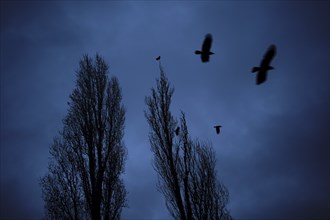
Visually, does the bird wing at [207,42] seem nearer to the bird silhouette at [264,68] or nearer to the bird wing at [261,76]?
the bird silhouette at [264,68]

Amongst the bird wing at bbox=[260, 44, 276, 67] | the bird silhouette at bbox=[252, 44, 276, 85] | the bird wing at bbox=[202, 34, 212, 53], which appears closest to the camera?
the bird wing at bbox=[260, 44, 276, 67]

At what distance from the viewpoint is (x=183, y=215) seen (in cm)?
1095

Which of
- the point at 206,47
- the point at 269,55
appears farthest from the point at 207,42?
the point at 269,55

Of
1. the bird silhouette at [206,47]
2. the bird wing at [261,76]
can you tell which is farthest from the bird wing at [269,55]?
the bird silhouette at [206,47]

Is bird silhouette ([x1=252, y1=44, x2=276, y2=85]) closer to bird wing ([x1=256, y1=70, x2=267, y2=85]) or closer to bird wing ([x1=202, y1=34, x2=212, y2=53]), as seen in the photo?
bird wing ([x1=256, y1=70, x2=267, y2=85])

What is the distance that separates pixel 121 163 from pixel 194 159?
3361 millimetres

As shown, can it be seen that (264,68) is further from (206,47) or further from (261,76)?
(206,47)

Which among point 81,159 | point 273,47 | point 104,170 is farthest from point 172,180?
point 273,47

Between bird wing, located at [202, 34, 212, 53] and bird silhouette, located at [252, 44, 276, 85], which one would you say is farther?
bird wing, located at [202, 34, 212, 53]

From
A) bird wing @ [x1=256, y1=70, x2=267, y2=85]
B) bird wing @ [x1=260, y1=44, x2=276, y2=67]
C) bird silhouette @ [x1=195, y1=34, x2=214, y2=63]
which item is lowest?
bird wing @ [x1=256, y1=70, x2=267, y2=85]

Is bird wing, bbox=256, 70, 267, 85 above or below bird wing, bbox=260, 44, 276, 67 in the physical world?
below

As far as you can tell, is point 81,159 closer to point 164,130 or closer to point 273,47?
point 164,130

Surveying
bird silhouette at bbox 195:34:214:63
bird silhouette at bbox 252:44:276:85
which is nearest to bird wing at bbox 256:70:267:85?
bird silhouette at bbox 252:44:276:85

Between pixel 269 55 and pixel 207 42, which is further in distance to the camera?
pixel 207 42
